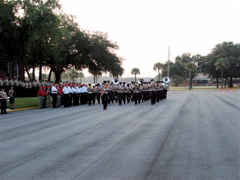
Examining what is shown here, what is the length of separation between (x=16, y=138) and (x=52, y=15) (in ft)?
40.4

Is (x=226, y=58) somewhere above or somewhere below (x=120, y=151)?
above

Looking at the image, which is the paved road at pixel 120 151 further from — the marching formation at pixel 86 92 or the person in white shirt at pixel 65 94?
the person in white shirt at pixel 65 94

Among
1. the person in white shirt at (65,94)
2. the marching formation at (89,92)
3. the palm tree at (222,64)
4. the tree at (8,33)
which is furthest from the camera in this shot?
the palm tree at (222,64)

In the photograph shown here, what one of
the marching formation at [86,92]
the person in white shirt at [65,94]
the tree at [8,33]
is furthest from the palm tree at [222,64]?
the tree at [8,33]

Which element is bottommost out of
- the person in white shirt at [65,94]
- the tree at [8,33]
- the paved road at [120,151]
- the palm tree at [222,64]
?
the paved road at [120,151]

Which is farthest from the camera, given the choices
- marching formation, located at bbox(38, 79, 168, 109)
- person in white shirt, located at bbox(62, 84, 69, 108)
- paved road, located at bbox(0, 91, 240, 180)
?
person in white shirt, located at bbox(62, 84, 69, 108)

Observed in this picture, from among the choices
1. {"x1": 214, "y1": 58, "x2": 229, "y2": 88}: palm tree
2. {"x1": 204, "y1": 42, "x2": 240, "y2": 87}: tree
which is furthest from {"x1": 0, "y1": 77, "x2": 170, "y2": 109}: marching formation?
{"x1": 204, "y1": 42, "x2": 240, "y2": 87}: tree

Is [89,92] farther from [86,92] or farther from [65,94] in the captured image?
[65,94]

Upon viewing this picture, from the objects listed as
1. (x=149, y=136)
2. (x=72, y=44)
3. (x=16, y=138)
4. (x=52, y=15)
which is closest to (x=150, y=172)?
(x=149, y=136)

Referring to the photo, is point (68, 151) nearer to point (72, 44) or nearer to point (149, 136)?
point (149, 136)

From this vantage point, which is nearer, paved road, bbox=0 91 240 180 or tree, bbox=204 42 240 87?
paved road, bbox=0 91 240 180

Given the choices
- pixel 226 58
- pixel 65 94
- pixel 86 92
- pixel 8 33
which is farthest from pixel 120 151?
pixel 226 58

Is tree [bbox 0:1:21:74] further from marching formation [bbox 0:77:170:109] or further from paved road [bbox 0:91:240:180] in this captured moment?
paved road [bbox 0:91:240:180]

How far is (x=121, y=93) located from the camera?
75.4ft
